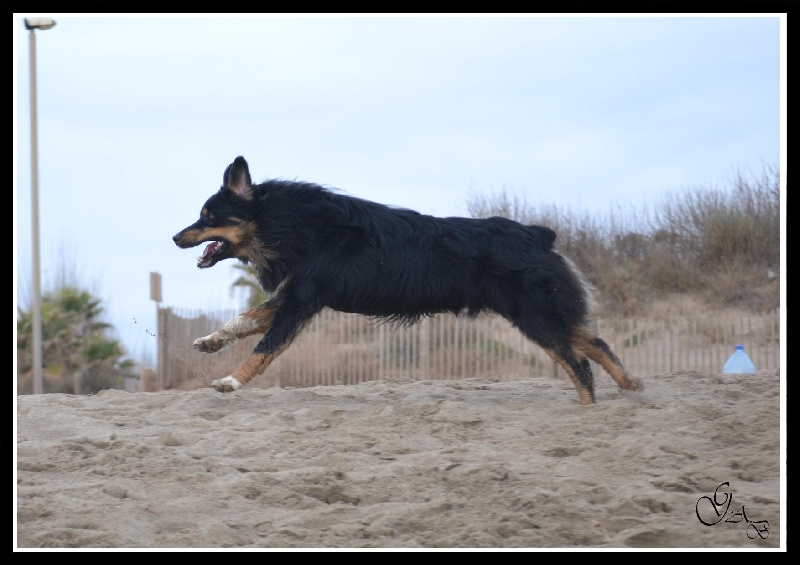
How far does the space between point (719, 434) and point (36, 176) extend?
14.8 metres

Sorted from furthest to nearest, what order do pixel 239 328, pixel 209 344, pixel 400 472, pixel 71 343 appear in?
pixel 71 343 → pixel 239 328 → pixel 209 344 → pixel 400 472

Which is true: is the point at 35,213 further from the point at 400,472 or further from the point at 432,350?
the point at 400,472

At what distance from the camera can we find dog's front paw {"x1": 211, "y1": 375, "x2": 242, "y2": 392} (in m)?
6.90

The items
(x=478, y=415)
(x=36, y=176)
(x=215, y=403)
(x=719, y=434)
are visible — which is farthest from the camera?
(x=36, y=176)

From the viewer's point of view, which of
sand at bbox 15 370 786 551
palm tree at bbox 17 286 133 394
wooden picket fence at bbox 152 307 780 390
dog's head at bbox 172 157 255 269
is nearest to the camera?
sand at bbox 15 370 786 551

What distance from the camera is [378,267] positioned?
7.43 metres

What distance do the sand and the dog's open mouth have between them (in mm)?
1215

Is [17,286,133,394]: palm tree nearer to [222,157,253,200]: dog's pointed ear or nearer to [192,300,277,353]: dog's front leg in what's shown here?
[222,157,253,200]: dog's pointed ear

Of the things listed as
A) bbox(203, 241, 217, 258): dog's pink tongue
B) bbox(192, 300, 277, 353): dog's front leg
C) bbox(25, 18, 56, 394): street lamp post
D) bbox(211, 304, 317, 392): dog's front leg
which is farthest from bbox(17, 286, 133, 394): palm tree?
bbox(211, 304, 317, 392): dog's front leg

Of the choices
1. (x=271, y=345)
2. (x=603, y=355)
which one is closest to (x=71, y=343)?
(x=271, y=345)

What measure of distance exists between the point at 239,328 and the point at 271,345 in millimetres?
339
